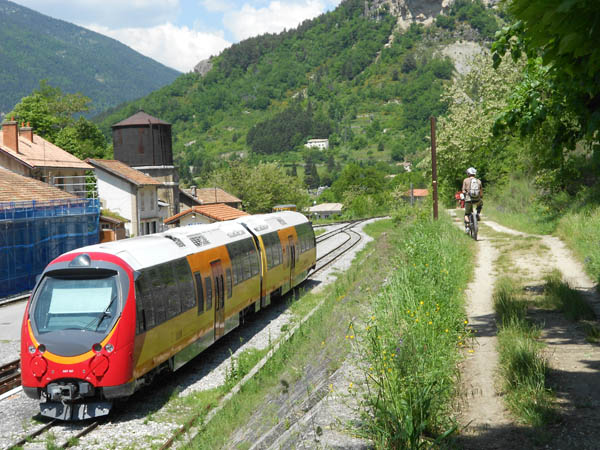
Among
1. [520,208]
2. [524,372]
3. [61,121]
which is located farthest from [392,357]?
[61,121]

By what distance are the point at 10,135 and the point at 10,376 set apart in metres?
34.9

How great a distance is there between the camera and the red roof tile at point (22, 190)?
101 ft

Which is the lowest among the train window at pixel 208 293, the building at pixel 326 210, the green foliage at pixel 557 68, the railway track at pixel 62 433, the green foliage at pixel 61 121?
the building at pixel 326 210

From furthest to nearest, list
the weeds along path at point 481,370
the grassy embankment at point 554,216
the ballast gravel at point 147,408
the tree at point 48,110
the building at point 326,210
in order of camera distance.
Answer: the building at point 326,210 → the tree at point 48,110 → the grassy embankment at point 554,216 → the ballast gravel at point 147,408 → the weeds along path at point 481,370

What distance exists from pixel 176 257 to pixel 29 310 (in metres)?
2.87

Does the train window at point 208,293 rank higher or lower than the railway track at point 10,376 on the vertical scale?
higher

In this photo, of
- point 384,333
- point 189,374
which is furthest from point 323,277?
point 384,333

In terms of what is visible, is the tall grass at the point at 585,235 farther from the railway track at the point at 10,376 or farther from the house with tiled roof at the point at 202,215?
the house with tiled roof at the point at 202,215

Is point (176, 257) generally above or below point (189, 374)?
above

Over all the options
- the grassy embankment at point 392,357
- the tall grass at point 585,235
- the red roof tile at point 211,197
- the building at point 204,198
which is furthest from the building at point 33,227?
the red roof tile at point 211,197

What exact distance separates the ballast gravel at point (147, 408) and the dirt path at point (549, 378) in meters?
1.69

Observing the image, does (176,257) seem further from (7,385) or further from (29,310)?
(7,385)

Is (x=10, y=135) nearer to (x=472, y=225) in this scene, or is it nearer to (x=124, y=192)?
(x=124, y=192)

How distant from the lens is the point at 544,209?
952 inches
